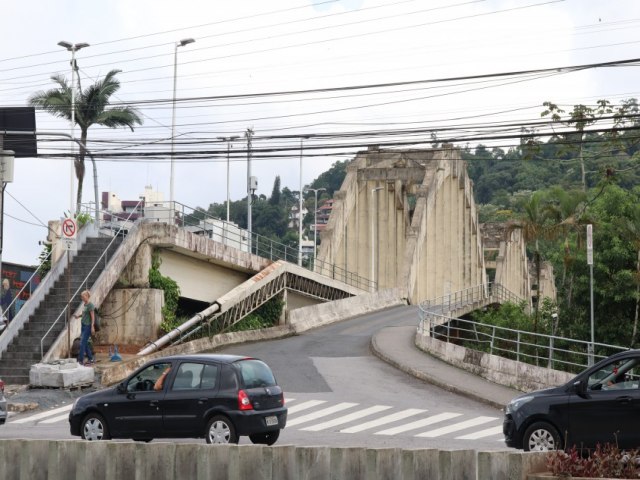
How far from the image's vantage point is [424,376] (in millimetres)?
28359

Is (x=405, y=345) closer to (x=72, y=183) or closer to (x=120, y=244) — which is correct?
(x=120, y=244)

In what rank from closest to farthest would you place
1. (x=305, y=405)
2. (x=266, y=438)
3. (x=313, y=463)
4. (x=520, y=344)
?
(x=313, y=463), (x=266, y=438), (x=305, y=405), (x=520, y=344)

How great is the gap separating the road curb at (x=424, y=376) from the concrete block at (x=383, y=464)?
12279 millimetres

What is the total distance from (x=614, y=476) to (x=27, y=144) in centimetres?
2523

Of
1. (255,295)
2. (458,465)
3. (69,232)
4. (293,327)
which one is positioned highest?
(69,232)

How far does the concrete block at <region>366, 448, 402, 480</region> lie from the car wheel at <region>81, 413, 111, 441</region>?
6816mm

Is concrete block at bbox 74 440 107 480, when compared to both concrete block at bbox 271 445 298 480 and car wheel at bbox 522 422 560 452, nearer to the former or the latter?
concrete block at bbox 271 445 298 480

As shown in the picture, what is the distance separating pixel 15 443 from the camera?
49.7 feet

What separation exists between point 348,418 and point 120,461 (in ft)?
30.5

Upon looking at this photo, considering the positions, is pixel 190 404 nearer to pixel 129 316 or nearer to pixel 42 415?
pixel 42 415

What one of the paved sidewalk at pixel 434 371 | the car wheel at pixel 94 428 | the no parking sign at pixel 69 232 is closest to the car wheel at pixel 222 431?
the car wheel at pixel 94 428

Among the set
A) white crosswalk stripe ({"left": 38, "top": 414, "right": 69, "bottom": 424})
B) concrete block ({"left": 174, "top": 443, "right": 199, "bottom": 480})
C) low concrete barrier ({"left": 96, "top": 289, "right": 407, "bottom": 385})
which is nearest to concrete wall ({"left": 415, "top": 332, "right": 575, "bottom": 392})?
low concrete barrier ({"left": 96, "top": 289, "right": 407, "bottom": 385})

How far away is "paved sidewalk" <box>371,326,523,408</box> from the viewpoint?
26.2 metres

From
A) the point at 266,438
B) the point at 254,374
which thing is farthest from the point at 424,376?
the point at 254,374
